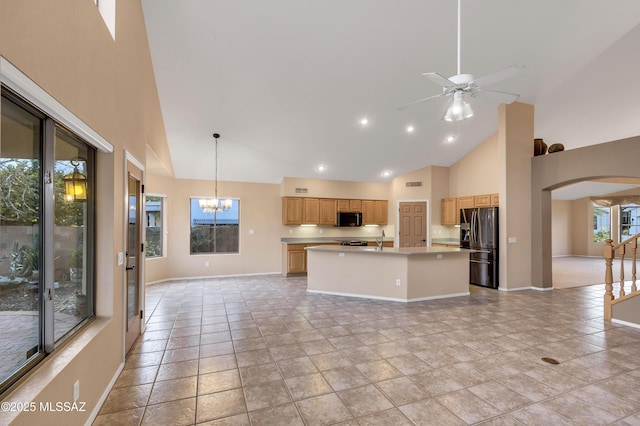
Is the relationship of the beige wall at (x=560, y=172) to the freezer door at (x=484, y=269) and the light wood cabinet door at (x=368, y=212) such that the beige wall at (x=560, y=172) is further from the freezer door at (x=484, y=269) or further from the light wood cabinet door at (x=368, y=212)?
the light wood cabinet door at (x=368, y=212)

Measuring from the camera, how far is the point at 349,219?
28.2 ft

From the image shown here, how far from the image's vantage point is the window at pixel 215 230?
7.62m

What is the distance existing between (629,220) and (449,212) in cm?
878

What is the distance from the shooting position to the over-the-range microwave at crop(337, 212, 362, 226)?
8.50 metres

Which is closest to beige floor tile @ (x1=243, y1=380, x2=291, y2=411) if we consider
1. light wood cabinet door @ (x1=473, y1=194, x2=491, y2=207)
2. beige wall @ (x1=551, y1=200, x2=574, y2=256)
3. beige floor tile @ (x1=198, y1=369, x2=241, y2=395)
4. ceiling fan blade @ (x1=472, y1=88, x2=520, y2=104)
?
beige floor tile @ (x1=198, y1=369, x2=241, y2=395)

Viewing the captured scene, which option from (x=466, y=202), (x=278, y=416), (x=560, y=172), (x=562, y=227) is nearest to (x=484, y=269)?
(x=466, y=202)

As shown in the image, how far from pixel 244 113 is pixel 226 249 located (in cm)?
388

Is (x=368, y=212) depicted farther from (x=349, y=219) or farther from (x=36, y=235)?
(x=36, y=235)

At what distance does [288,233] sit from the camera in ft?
27.3

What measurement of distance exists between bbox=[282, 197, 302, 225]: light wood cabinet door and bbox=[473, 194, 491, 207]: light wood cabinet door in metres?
4.36

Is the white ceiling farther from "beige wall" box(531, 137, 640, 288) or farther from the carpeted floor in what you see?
the carpeted floor

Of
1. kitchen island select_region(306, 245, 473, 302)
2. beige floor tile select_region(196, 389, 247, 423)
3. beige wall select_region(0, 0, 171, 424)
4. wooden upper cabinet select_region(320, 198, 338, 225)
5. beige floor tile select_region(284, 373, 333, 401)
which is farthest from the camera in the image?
wooden upper cabinet select_region(320, 198, 338, 225)

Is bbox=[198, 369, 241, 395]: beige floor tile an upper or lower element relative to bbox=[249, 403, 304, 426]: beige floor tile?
lower

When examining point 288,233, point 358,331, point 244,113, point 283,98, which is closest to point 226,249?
point 288,233
